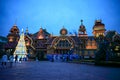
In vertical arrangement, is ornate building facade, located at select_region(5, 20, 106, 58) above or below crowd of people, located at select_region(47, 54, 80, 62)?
above

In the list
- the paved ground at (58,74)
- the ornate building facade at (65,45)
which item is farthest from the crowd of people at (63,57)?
the paved ground at (58,74)

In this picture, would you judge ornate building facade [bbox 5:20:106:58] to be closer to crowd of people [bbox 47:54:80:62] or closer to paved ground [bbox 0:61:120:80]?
crowd of people [bbox 47:54:80:62]

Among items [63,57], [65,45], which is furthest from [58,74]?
[65,45]

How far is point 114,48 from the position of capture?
4534 cm

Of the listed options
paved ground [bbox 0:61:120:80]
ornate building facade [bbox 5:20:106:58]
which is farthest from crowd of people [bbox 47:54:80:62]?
paved ground [bbox 0:61:120:80]

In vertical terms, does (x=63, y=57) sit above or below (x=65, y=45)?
below

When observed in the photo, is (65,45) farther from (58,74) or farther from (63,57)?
(58,74)

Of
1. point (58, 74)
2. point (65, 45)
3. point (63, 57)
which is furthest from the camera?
point (65, 45)

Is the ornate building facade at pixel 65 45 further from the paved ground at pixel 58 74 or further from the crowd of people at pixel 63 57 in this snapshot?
the paved ground at pixel 58 74

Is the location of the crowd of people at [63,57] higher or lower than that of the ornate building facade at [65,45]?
lower

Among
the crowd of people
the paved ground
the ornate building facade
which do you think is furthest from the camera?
the ornate building facade

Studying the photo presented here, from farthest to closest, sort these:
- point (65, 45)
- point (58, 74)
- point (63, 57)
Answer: point (65, 45) < point (63, 57) < point (58, 74)

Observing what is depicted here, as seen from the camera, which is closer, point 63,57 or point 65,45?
point 63,57

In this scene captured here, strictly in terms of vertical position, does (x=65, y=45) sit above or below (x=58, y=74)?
above
